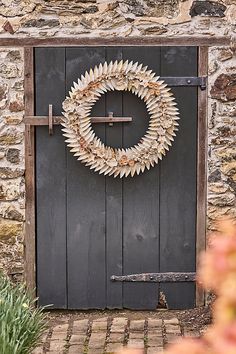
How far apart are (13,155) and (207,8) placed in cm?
181

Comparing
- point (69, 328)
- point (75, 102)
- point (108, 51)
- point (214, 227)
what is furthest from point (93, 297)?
point (108, 51)

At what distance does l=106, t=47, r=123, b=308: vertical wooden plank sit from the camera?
5805 mm

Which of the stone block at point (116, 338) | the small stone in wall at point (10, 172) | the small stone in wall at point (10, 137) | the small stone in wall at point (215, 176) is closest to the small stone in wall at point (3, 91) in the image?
the small stone in wall at point (10, 137)

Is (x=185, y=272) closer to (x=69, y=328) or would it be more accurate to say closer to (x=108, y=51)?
(x=69, y=328)

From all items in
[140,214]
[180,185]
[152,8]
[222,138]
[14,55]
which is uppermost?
[152,8]

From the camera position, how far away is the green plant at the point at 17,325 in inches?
159

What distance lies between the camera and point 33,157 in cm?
586

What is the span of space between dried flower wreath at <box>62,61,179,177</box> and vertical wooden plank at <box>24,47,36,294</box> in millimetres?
284

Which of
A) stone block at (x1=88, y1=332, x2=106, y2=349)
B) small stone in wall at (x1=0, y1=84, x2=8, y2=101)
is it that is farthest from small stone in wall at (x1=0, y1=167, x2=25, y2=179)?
stone block at (x1=88, y1=332, x2=106, y2=349)

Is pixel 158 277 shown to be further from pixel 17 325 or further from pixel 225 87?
pixel 17 325

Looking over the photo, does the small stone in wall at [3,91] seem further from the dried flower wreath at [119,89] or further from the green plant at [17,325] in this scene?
the green plant at [17,325]

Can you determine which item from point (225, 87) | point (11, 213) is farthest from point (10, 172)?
point (225, 87)

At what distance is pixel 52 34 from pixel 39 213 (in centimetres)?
135

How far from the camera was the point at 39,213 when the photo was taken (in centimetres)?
593
